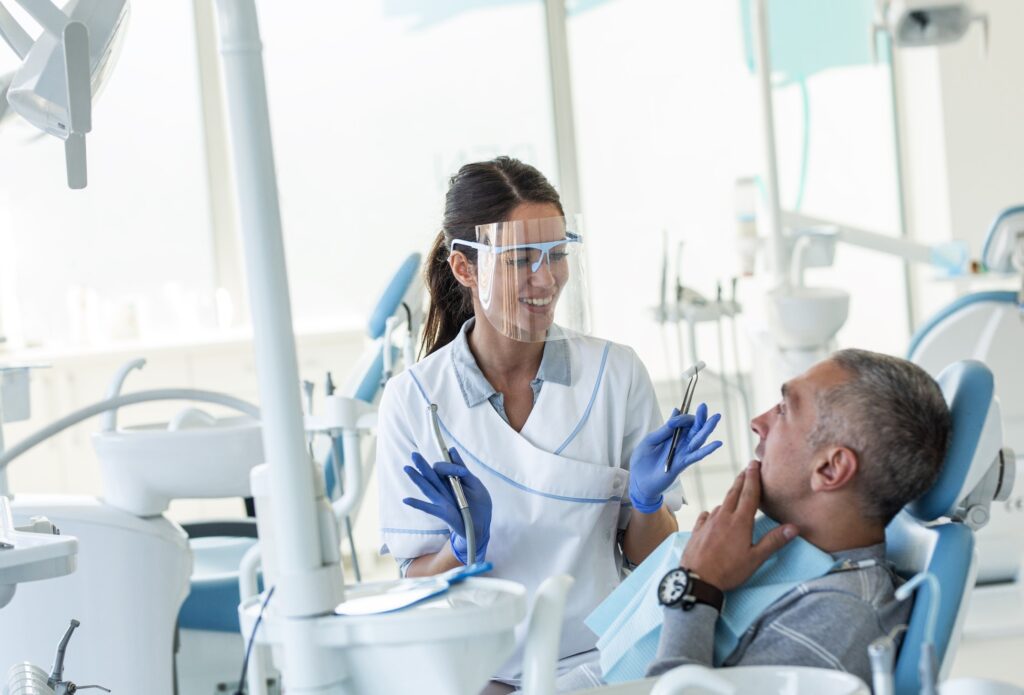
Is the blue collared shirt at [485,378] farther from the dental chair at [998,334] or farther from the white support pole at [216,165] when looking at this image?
the white support pole at [216,165]

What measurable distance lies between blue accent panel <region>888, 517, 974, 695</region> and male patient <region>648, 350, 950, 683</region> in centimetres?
3

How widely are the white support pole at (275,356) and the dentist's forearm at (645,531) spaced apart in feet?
2.77

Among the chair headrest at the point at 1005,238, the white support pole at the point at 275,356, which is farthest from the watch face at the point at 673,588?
the chair headrest at the point at 1005,238

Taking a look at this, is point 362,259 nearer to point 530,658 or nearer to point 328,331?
point 328,331

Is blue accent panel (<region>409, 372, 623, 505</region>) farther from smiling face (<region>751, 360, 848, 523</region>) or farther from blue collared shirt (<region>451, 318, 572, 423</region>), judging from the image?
smiling face (<region>751, 360, 848, 523</region>)

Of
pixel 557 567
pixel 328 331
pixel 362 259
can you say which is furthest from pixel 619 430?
pixel 362 259

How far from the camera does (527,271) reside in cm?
158

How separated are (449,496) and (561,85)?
375 centimetres

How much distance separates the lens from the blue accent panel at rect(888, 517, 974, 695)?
1.22 m

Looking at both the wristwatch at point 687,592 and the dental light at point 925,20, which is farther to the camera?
the dental light at point 925,20

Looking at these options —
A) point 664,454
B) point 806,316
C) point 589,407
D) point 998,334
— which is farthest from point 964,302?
point 664,454

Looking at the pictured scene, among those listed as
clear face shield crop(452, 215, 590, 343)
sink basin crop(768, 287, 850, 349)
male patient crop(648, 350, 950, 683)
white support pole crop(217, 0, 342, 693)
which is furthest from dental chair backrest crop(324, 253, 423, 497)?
white support pole crop(217, 0, 342, 693)

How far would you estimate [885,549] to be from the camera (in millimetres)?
1415

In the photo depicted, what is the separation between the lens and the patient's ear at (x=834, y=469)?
4.51 feet
